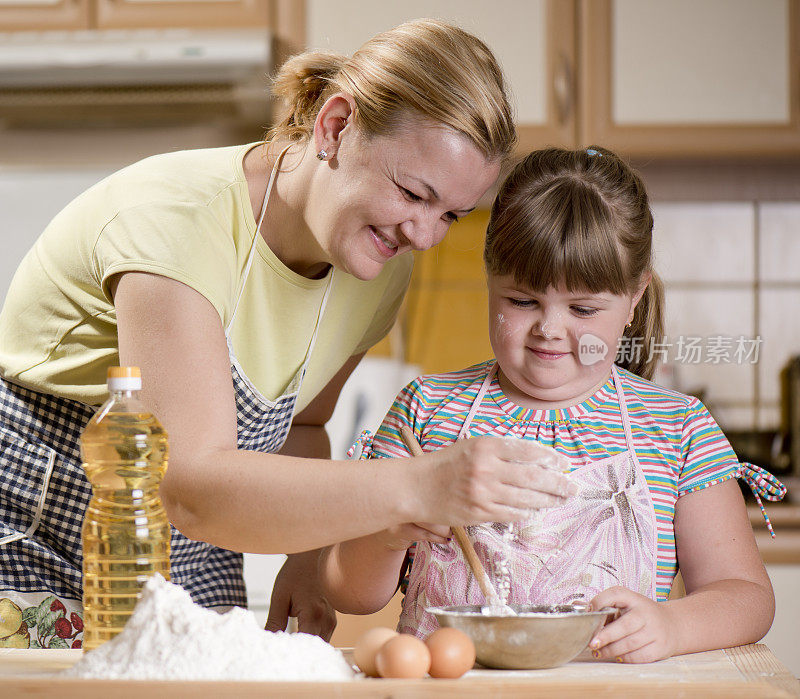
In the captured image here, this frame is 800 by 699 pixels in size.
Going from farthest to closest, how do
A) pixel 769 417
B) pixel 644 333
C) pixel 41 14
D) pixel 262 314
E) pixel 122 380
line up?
pixel 769 417 → pixel 41 14 → pixel 644 333 → pixel 262 314 → pixel 122 380

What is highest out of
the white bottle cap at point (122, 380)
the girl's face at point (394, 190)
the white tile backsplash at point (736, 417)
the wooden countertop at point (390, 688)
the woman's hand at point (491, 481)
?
the girl's face at point (394, 190)

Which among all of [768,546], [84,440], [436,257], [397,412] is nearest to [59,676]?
[84,440]

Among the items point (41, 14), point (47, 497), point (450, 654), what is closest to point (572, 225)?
point (450, 654)

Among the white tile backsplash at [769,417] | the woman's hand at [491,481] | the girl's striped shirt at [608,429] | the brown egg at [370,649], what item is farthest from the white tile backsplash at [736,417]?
the brown egg at [370,649]

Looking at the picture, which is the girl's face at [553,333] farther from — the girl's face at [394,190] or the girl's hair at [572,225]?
the girl's face at [394,190]

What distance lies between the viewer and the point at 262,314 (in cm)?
121

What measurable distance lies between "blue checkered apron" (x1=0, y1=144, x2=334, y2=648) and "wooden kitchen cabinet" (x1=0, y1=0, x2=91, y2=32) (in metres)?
1.48

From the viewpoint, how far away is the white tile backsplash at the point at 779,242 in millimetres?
2578

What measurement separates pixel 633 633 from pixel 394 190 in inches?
19.5

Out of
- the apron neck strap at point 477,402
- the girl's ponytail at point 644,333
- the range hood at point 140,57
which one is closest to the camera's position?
the apron neck strap at point 477,402

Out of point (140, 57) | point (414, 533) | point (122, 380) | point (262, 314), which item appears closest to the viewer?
point (122, 380)

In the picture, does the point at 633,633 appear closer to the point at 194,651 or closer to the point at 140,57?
the point at 194,651

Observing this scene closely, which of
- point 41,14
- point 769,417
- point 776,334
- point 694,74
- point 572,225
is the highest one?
point 41,14

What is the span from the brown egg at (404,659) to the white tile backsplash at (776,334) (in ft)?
6.81
